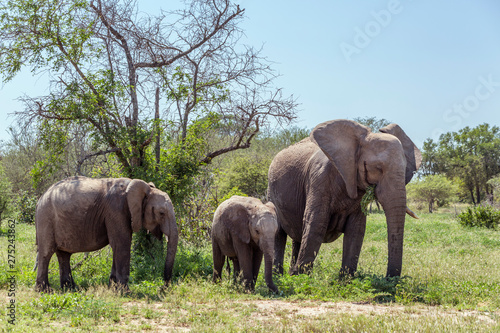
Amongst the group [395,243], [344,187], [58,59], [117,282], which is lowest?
[117,282]

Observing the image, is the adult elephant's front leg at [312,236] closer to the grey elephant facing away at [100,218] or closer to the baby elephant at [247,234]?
the baby elephant at [247,234]

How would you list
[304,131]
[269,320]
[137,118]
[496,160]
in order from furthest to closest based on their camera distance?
[496,160] → [304,131] → [137,118] → [269,320]

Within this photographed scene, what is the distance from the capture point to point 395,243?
8430mm

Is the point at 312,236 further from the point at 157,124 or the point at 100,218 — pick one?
the point at 157,124

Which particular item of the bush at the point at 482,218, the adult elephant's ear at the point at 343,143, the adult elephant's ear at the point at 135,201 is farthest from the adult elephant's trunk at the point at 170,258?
the bush at the point at 482,218

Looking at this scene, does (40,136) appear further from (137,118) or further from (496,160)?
(496,160)

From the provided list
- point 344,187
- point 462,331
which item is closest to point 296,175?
point 344,187

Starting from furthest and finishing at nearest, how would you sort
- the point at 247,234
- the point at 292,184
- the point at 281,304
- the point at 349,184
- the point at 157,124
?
1. the point at 157,124
2. the point at 292,184
3. the point at 349,184
4. the point at 247,234
5. the point at 281,304

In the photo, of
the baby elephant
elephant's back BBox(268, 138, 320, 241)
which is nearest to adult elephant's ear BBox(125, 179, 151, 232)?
the baby elephant

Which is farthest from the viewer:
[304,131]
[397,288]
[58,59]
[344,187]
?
[304,131]

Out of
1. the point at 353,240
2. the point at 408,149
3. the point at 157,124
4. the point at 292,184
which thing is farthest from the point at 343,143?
the point at 157,124

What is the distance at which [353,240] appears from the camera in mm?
9844

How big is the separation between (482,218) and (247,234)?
17854 millimetres

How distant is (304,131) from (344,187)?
116ft
